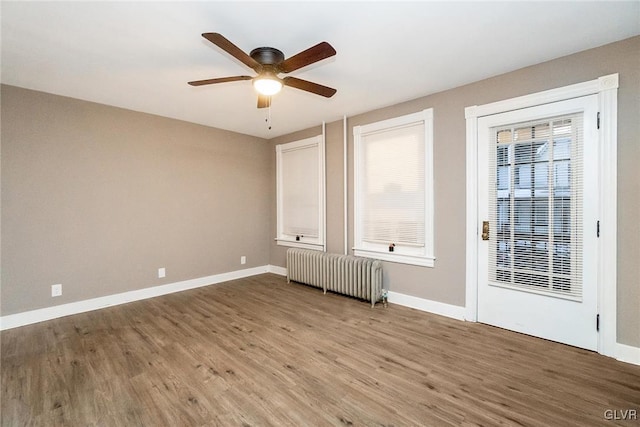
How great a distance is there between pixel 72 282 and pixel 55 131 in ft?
6.11

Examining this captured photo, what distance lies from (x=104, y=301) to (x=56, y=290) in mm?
522

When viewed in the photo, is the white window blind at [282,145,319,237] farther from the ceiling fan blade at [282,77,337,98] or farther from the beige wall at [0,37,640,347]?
the ceiling fan blade at [282,77,337,98]

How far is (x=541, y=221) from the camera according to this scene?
2760 millimetres

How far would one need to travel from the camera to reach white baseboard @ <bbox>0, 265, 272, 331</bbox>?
317cm

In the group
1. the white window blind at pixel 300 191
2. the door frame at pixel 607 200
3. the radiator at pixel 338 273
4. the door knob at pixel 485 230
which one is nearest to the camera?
the door frame at pixel 607 200

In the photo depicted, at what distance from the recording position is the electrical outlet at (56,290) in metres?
3.39

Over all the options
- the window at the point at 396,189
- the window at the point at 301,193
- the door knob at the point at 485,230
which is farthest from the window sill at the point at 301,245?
the door knob at the point at 485,230

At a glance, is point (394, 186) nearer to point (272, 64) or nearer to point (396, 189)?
point (396, 189)

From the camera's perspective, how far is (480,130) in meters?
3.12

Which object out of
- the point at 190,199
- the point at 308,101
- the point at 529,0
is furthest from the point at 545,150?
the point at 190,199

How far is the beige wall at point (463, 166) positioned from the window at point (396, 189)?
11 cm

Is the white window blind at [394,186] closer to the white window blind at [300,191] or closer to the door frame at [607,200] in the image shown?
the white window blind at [300,191]

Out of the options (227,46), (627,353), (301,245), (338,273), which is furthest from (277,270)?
(627,353)

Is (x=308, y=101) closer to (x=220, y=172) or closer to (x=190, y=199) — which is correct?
(x=220, y=172)
